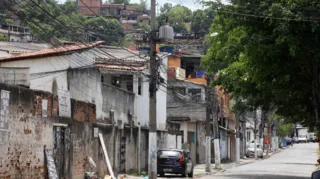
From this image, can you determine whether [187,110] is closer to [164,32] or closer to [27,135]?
[164,32]

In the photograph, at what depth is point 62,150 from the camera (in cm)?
2316

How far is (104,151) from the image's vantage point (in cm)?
2761

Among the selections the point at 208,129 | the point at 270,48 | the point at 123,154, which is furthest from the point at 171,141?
the point at 270,48

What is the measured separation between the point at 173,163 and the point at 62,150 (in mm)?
10271

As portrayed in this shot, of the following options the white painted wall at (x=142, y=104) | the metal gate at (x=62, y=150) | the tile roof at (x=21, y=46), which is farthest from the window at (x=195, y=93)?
the metal gate at (x=62, y=150)

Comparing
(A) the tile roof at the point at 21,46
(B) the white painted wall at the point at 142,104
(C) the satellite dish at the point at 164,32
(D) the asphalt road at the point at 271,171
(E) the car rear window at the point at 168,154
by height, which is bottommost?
(D) the asphalt road at the point at 271,171

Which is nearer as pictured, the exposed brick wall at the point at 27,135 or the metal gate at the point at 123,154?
the exposed brick wall at the point at 27,135

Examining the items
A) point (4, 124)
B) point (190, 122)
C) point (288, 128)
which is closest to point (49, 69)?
point (4, 124)

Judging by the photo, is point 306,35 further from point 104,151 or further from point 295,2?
point 104,151

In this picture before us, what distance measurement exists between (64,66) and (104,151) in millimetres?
4565

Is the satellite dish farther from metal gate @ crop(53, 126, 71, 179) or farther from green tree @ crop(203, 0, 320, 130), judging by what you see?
metal gate @ crop(53, 126, 71, 179)

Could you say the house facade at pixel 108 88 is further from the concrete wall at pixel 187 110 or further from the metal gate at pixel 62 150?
the concrete wall at pixel 187 110

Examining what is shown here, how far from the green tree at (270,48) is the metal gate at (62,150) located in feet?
24.3

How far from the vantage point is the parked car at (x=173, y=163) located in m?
32.2
